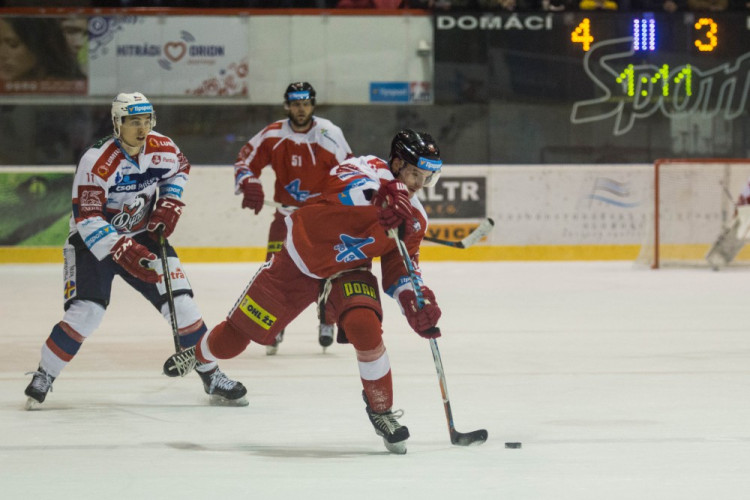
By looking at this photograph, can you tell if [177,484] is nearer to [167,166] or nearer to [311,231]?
[311,231]

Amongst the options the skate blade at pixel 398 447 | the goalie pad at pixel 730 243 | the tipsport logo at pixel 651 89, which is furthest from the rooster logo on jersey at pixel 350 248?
the tipsport logo at pixel 651 89

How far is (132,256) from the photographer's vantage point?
4.25 meters

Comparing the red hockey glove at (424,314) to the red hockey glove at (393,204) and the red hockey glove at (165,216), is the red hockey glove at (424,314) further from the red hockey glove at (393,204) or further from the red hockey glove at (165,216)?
the red hockey glove at (165,216)

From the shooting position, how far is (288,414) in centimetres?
420

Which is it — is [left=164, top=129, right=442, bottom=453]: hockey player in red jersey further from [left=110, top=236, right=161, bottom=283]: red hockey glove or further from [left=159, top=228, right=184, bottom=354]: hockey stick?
[left=159, top=228, right=184, bottom=354]: hockey stick

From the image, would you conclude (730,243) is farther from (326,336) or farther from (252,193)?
(252,193)

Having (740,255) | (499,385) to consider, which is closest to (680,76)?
(740,255)

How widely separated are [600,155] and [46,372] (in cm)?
805

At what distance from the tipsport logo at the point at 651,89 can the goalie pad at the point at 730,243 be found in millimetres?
1651

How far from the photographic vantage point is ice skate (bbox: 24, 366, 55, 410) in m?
4.31

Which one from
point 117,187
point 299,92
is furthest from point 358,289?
point 299,92

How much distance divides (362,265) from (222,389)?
2.94ft

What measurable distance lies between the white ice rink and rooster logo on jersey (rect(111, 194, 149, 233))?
23.9 inches

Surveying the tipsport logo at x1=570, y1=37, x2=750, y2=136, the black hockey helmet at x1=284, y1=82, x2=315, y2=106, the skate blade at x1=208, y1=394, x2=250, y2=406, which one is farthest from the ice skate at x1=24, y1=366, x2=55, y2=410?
the tipsport logo at x1=570, y1=37, x2=750, y2=136
